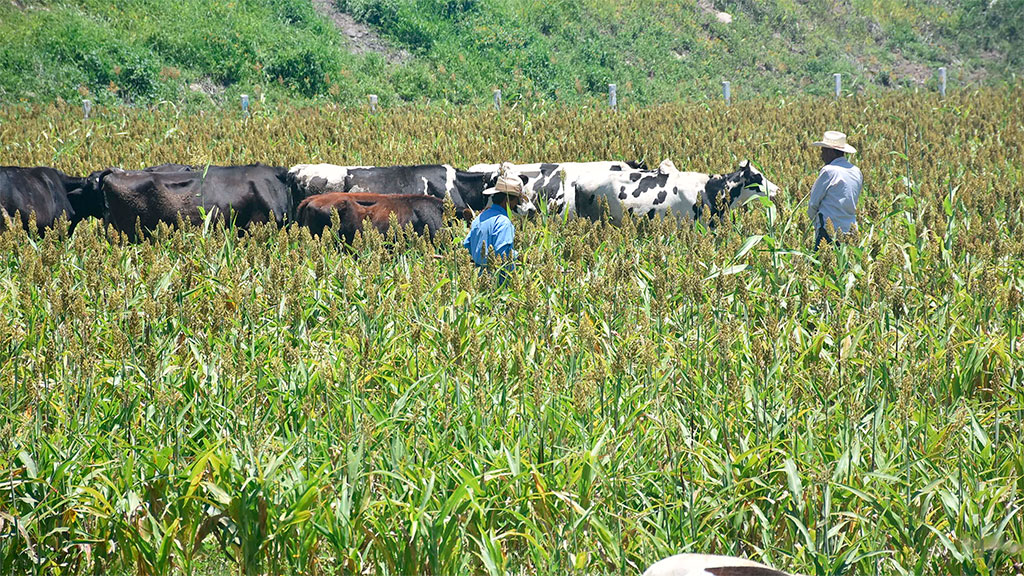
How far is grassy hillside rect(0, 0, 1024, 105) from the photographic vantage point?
938 inches

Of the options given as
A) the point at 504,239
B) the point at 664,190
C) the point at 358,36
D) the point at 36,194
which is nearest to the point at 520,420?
the point at 504,239

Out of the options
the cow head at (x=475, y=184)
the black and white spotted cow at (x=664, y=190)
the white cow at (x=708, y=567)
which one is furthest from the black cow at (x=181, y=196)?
the white cow at (x=708, y=567)

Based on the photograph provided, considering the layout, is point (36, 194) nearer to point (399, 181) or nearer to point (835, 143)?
point (399, 181)

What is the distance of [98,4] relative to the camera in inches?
1018

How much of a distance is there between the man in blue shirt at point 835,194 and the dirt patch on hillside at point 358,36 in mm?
22205

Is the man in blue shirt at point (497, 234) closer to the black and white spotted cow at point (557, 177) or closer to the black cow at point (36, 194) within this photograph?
the black and white spotted cow at point (557, 177)

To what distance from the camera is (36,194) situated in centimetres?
1019

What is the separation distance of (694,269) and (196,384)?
11.4ft

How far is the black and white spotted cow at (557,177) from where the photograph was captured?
10.7 metres

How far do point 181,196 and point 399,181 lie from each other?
235 cm

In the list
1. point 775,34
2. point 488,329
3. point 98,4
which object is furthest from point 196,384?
point 775,34

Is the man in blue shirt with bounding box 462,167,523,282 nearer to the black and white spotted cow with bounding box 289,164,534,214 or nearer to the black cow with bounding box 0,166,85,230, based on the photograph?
the black and white spotted cow with bounding box 289,164,534,214

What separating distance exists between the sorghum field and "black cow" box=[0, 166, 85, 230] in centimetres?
368

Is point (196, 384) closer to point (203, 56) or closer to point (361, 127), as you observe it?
point (361, 127)
